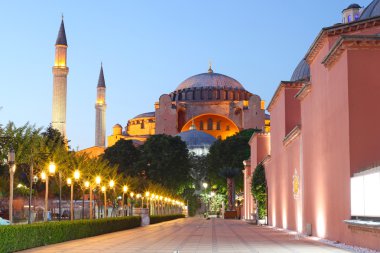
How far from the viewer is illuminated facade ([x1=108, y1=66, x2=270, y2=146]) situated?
5012 inches

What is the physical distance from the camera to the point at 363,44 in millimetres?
18797

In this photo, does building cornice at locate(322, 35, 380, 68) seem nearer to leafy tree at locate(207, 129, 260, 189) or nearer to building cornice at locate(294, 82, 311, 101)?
building cornice at locate(294, 82, 311, 101)

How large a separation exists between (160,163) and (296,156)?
168 ft

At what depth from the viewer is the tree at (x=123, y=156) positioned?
8369cm

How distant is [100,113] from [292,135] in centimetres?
9071

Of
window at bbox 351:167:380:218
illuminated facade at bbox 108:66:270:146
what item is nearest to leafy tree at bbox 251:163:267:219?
window at bbox 351:167:380:218

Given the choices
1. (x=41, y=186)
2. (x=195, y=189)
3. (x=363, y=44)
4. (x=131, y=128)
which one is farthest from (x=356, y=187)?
(x=131, y=128)

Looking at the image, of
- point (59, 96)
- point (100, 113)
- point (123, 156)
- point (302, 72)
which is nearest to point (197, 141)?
point (100, 113)

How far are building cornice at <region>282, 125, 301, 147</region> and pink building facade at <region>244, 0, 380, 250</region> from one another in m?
0.11

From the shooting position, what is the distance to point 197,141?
398 feet

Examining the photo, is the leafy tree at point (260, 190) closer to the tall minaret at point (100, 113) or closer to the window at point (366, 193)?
the window at point (366, 193)

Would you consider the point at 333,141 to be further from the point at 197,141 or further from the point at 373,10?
the point at 197,141

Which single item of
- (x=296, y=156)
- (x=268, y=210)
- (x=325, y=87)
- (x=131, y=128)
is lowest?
(x=268, y=210)

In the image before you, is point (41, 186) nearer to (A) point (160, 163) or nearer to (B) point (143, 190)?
(B) point (143, 190)
